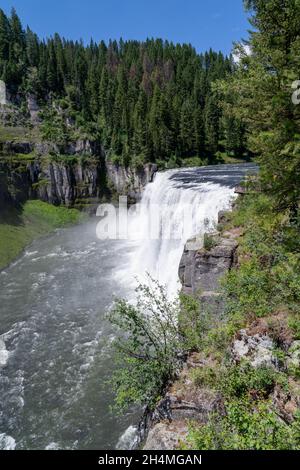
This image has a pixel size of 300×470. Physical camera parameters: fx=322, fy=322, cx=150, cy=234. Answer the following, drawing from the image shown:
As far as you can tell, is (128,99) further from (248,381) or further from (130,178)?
(248,381)

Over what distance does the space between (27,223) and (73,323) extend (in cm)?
2765

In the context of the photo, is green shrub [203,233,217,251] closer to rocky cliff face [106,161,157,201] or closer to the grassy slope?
the grassy slope

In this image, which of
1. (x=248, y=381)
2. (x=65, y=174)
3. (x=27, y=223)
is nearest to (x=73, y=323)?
(x=248, y=381)

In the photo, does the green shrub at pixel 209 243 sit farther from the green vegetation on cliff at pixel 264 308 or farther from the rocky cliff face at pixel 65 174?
the rocky cliff face at pixel 65 174

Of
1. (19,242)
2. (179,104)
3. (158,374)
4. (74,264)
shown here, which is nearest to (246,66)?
(158,374)

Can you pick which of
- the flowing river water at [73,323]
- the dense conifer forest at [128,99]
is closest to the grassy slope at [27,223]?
the flowing river water at [73,323]

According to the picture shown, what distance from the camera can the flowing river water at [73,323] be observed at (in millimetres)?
14781

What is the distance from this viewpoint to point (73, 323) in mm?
23266

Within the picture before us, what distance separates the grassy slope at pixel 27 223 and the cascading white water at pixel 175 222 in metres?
15.0

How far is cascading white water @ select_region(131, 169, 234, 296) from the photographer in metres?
28.6

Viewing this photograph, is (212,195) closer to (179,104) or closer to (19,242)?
(19,242)

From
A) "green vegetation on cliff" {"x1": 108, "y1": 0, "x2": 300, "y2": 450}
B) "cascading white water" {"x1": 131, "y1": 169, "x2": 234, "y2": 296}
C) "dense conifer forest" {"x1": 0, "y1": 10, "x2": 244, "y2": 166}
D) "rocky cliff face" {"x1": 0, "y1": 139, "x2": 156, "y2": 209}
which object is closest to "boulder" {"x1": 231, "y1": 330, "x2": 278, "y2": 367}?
"green vegetation on cliff" {"x1": 108, "y1": 0, "x2": 300, "y2": 450}

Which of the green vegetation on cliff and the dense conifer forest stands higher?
the dense conifer forest

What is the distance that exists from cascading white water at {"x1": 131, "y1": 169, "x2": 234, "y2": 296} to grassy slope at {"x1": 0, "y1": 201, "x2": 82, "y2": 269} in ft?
49.1
